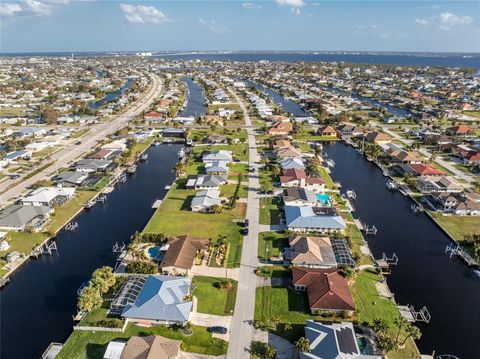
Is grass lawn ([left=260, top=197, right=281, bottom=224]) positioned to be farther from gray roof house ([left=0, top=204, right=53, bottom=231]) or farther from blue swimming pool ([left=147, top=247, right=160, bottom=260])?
gray roof house ([left=0, top=204, right=53, bottom=231])

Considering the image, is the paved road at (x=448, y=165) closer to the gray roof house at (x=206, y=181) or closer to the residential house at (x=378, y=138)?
the residential house at (x=378, y=138)

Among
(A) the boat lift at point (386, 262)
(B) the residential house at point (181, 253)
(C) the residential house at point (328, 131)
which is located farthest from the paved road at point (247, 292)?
(C) the residential house at point (328, 131)

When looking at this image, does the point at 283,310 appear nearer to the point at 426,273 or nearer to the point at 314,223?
the point at 314,223

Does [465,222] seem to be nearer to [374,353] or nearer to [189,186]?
[374,353]

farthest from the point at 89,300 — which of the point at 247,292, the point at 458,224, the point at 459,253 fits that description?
the point at 458,224

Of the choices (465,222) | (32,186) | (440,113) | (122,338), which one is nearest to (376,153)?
(465,222)

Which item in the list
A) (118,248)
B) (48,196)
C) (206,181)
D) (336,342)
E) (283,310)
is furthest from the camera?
(206,181)

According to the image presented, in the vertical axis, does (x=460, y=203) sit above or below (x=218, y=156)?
above
